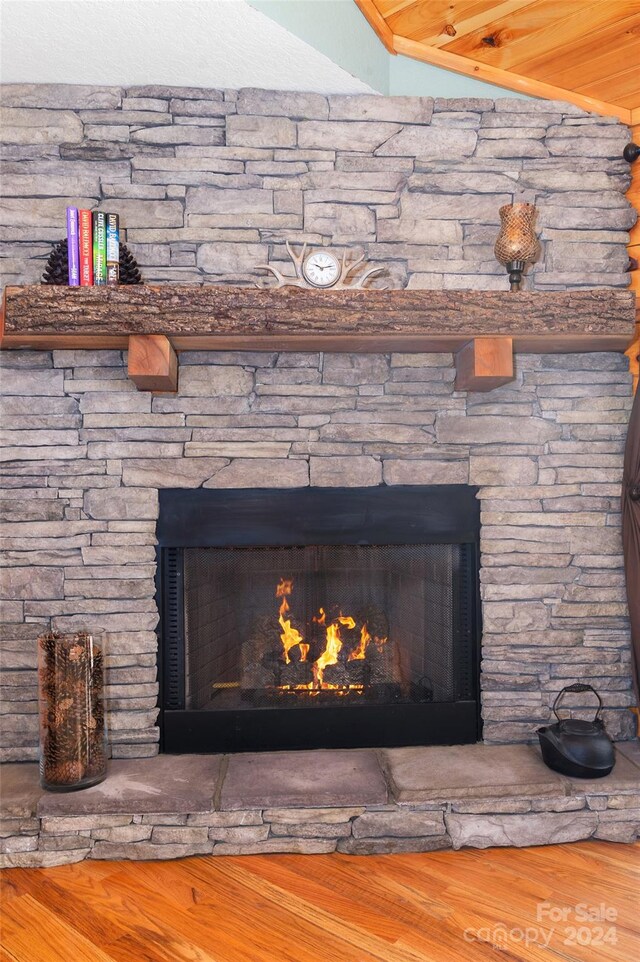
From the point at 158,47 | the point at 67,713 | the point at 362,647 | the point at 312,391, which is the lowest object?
the point at 67,713

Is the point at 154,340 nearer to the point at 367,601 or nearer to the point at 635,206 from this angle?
the point at 367,601

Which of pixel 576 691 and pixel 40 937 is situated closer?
pixel 40 937

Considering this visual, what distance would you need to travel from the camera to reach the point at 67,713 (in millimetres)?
1908

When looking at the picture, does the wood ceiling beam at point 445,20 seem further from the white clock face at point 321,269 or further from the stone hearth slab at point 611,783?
the stone hearth slab at point 611,783

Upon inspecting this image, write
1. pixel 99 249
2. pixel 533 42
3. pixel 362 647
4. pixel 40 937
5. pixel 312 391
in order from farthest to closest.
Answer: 1. pixel 362 647
2. pixel 312 391
3. pixel 533 42
4. pixel 99 249
5. pixel 40 937

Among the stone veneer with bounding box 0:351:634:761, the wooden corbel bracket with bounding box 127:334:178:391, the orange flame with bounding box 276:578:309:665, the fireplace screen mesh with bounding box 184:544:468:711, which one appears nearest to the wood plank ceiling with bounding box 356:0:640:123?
the stone veneer with bounding box 0:351:634:761

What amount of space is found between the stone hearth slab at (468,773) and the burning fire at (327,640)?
1.02 ft

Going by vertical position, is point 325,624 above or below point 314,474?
below

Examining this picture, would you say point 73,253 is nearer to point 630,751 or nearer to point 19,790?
point 19,790

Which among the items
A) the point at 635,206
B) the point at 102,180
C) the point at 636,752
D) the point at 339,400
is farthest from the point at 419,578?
the point at 102,180

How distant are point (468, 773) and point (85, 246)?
1.92m

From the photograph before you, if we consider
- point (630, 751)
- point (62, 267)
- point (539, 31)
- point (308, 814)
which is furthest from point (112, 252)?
point (630, 751)

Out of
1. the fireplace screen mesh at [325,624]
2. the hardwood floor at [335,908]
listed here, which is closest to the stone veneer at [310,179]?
the fireplace screen mesh at [325,624]

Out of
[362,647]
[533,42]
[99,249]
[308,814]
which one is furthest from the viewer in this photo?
[362,647]
